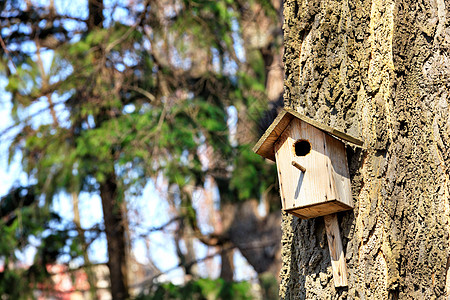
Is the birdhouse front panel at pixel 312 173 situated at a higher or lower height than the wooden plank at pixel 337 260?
higher

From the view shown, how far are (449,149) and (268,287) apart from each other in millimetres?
5930

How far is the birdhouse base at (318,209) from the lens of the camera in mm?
2518

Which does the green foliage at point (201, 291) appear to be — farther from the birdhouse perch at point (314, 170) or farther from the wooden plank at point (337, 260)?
the wooden plank at point (337, 260)

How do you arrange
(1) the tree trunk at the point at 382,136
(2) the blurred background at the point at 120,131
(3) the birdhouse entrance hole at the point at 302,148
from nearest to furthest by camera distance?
1. (1) the tree trunk at the point at 382,136
2. (3) the birdhouse entrance hole at the point at 302,148
3. (2) the blurred background at the point at 120,131

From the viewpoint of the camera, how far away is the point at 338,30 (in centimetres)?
268

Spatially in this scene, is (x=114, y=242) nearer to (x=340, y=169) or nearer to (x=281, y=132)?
(x=281, y=132)

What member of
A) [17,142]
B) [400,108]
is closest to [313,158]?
[400,108]

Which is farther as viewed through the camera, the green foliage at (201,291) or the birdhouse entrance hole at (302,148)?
the green foliage at (201,291)

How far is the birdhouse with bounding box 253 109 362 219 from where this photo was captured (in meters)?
2.53

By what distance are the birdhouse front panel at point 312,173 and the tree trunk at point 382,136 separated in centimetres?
6

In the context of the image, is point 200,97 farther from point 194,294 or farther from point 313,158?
point 313,158

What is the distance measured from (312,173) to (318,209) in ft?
0.57

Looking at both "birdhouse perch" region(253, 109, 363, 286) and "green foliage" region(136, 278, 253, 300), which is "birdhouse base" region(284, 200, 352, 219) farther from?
"green foliage" region(136, 278, 253, 300)

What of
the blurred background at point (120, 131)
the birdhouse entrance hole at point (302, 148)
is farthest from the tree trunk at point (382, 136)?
the blurred background at point (120, 131)
